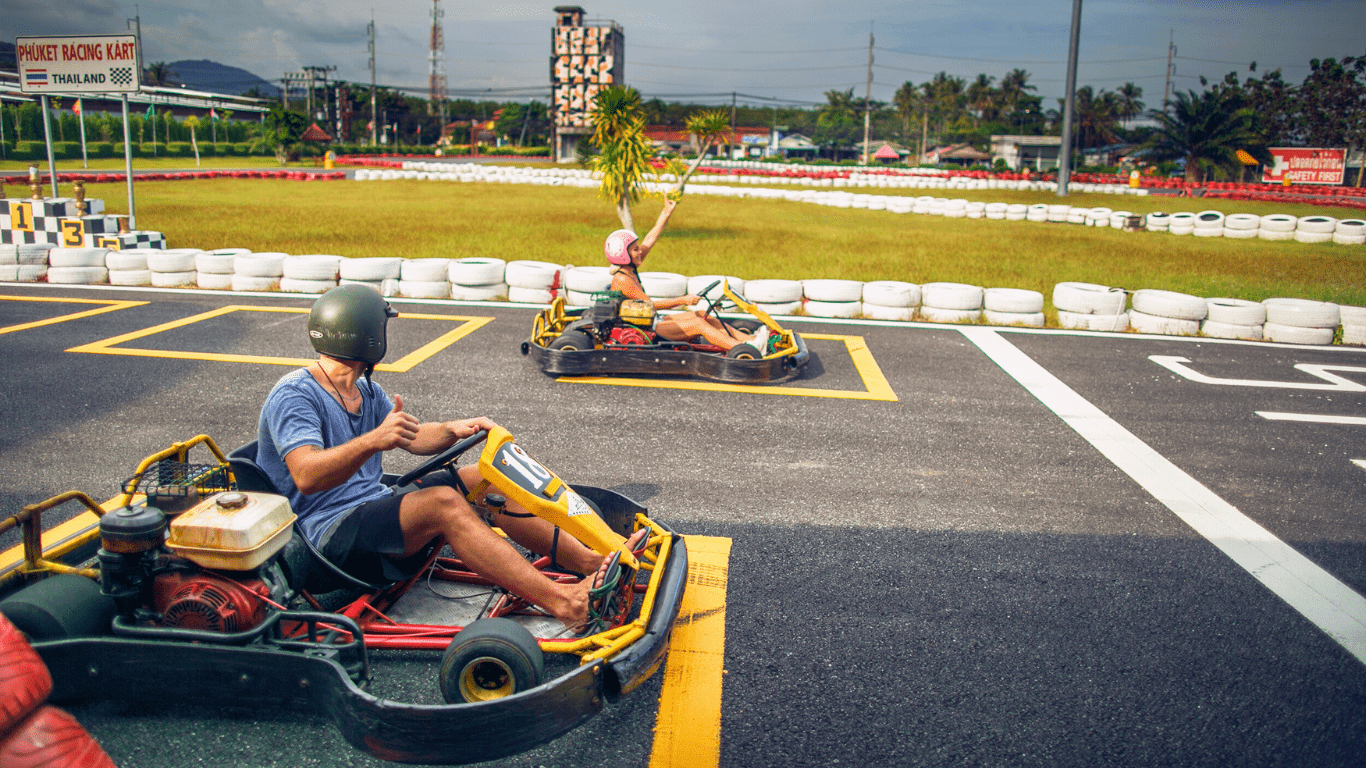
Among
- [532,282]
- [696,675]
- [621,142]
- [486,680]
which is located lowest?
[696,675]

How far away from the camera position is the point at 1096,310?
9555mm

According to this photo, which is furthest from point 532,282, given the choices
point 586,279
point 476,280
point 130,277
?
point 130,277

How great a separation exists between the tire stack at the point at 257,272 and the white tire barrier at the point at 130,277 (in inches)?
50.4

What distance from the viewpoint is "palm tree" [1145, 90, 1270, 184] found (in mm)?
45062

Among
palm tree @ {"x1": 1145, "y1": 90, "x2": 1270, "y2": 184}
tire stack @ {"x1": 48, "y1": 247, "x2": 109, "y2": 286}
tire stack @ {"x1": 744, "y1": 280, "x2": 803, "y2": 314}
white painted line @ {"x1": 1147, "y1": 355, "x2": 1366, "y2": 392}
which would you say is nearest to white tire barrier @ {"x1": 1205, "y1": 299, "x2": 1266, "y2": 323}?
white painted line @ {"x1": 1147, "y1": 355, "x2": 1366, "y2": 392}

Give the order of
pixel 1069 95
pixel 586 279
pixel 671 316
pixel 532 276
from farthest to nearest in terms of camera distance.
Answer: pixel 1069 95 < pixel 532 276 < pixel 586 279 < pixel 671 316

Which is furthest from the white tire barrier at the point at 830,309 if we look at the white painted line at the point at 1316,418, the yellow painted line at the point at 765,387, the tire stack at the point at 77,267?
the tire stack at the point at 77,267

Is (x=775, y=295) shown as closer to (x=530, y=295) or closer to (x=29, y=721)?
(x=530, y=295)

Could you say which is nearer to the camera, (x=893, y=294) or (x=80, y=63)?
(x=893, y=294)

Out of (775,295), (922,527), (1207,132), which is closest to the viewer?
(922,527)

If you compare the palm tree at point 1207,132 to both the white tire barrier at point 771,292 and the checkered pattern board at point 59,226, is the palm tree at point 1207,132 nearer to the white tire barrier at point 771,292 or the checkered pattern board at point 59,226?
the white tire barrier at point 771,292

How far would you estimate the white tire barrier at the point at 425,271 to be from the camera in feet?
33.4

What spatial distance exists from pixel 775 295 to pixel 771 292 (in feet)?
0.19

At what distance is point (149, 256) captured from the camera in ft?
34.0
